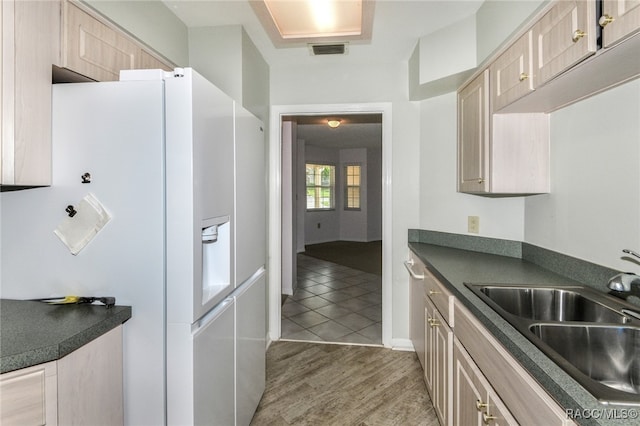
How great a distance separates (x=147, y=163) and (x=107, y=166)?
0.55ft

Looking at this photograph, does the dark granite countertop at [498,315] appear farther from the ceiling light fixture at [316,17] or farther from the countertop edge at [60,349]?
the ceiling light fixture at [316,17]

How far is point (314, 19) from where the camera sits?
5.84 ft

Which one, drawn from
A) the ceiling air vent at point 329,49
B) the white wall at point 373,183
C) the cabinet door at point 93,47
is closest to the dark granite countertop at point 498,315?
the ceiling air vent at point 329,49

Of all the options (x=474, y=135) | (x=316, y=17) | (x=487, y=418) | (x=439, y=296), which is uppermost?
(x=316, y=17)

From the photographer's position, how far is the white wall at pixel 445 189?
2.33m

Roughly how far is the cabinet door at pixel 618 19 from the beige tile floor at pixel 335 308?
2.68 meters

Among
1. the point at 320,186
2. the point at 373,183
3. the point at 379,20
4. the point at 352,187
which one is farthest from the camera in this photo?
the point at 352,187

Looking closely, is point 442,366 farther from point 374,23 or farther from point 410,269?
point 374,23

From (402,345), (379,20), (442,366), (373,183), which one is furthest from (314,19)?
(373,183)

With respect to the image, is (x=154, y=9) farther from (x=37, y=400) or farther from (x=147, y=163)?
(x=37, y=400)

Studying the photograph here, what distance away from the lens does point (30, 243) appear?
1.25 meters

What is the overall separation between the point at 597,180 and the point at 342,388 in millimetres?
1986

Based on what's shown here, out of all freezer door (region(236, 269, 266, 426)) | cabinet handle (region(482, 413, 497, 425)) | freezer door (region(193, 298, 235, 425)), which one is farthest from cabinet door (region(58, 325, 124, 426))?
cabinet handle (region(482, 413, 497, 425))

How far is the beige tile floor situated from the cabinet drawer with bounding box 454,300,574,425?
1829 mm
